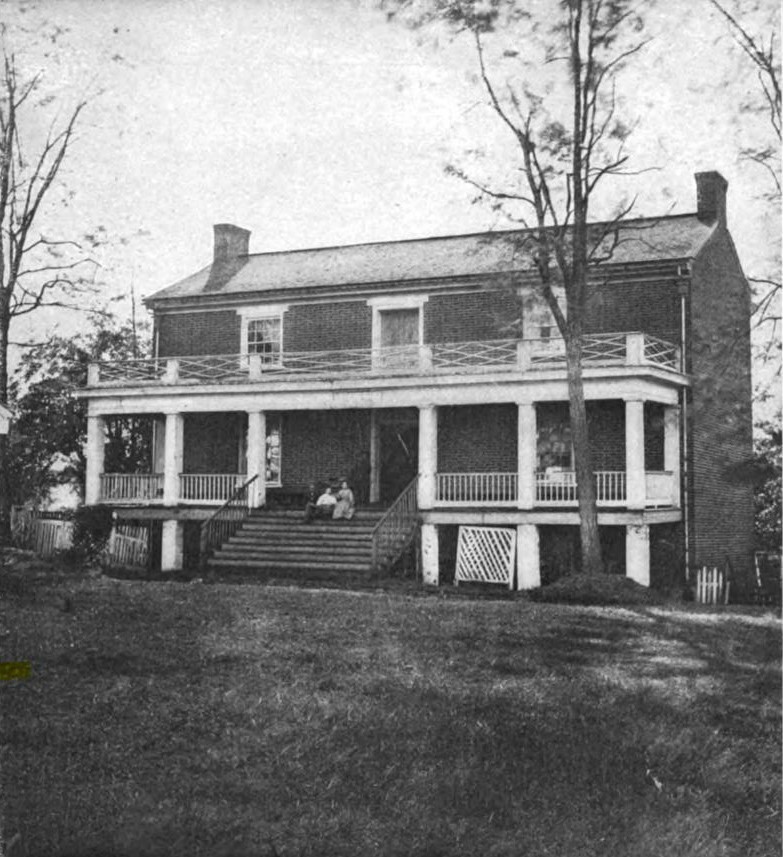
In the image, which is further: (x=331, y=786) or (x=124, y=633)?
(x=124, y=633)

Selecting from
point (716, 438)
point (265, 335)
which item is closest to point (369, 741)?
point (716, 438)

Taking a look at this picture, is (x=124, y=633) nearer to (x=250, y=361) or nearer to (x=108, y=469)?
(x=250, y=361)

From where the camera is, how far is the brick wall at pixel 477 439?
21.5 metres

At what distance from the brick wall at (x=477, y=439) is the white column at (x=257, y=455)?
143 inches

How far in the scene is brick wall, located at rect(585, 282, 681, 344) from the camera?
66.6ft

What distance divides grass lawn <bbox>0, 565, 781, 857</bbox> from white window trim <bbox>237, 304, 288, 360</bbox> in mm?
13820

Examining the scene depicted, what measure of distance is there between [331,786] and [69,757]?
1.59 metres

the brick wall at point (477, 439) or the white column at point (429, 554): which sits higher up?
the brick wall at point (477, 439)

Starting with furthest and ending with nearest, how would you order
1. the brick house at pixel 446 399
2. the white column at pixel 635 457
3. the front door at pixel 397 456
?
the front door at pixel 397 456, the brick house at pixel 446 399, the white column at pixel 635 457

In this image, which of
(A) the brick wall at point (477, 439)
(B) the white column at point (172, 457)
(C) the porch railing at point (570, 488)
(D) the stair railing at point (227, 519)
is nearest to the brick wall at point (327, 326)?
(A) the brick wall at point (477, 439)

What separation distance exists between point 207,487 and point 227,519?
1.80m

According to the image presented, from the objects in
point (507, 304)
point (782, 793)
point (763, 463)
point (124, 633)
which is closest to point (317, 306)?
point (507, 304)

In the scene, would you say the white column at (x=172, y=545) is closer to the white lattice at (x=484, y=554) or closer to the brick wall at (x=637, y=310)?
the white lattice at (x=484, y=554)

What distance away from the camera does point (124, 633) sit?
9.30m
